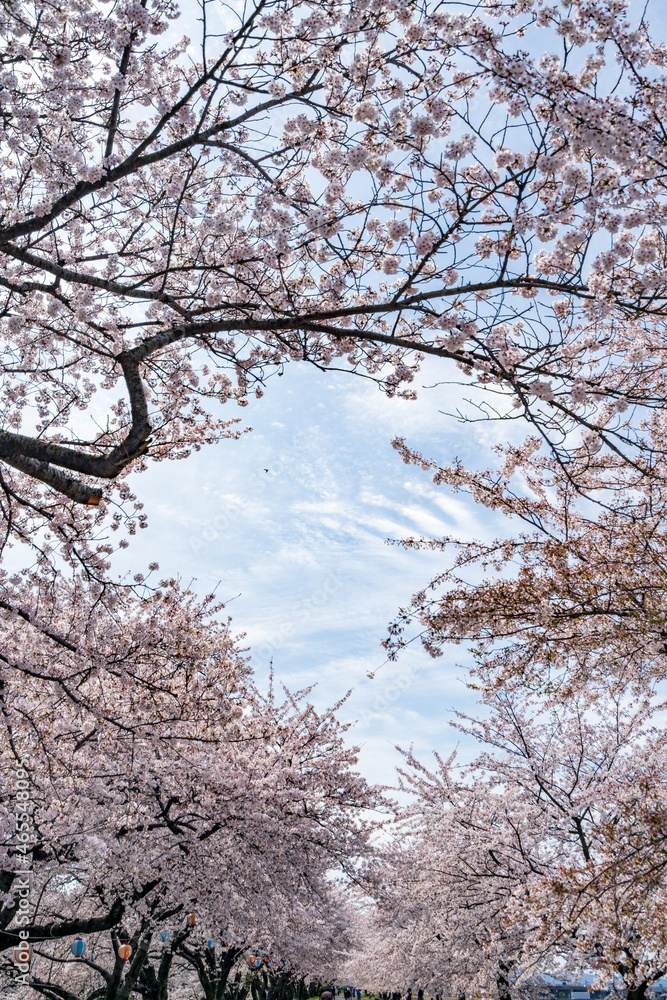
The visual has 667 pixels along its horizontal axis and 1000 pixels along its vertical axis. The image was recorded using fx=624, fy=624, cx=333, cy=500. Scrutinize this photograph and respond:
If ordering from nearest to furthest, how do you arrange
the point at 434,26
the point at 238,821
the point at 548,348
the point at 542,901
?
the point at 548,348
the point at 434,26
the point at 542,901
the point at 238,821

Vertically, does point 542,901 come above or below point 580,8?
below

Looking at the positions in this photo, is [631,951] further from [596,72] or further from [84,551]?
[596,72]

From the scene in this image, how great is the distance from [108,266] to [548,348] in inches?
201

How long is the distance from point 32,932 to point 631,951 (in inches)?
346

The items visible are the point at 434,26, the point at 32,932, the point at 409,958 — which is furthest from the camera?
the point at 409,958

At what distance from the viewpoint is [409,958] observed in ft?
69.5

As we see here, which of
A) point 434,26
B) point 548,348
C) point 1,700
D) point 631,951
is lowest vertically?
point 631,951

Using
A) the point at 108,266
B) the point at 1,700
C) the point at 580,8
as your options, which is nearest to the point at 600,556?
the point at 580,8

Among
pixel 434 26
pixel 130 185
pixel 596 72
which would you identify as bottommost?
pixel 596 72

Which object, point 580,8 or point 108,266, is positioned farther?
point 108,266

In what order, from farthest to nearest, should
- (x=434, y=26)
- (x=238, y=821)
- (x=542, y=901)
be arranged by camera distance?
(x=238, y=821) → (x=542, y=901) → (x=434, y=26)

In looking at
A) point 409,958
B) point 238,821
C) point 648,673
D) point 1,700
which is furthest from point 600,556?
point 409,958

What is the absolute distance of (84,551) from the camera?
7.85m

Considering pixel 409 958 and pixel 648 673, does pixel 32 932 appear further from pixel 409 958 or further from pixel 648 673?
pixel 409 958
